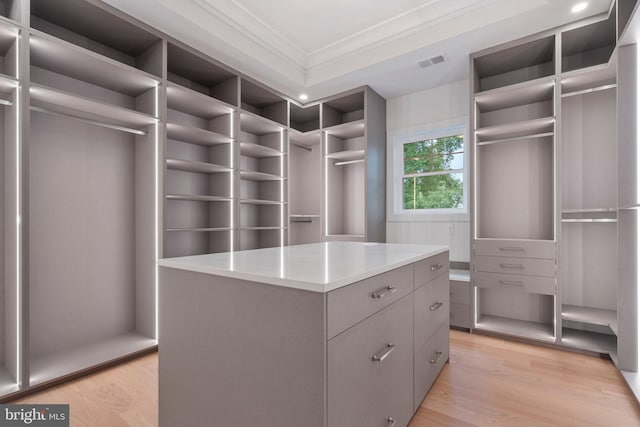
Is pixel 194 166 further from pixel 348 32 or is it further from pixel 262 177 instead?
pixel 348 32

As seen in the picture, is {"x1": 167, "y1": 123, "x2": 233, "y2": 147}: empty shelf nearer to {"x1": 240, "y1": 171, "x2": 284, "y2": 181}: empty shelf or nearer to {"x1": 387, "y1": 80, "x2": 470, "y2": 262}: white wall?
{"x1": 240, "y1": 171, "x2": 284, "y2": 181}: empty shelf

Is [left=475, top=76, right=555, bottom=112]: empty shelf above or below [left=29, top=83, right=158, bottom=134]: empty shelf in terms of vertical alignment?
above

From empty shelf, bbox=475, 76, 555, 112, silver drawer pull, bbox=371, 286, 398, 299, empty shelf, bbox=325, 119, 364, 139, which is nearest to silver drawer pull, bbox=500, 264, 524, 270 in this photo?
empty shelf, bbox=475, 76, 555, 112

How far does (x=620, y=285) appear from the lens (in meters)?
2.12

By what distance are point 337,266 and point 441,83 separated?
3.29 m

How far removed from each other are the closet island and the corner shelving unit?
1387 mm

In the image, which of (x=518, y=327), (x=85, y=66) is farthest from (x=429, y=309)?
(x=85, y=66)

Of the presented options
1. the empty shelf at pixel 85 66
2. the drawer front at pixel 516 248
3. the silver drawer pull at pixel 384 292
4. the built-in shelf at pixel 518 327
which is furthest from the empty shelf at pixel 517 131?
the empty shelf at pixel 85 66

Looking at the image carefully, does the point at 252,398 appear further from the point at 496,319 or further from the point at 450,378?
the point at 496,319

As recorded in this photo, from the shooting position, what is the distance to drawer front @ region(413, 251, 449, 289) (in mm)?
1674

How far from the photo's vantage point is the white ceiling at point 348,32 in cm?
248

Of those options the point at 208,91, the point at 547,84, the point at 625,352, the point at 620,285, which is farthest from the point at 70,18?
the point at 625,352

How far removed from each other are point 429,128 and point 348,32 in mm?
1479

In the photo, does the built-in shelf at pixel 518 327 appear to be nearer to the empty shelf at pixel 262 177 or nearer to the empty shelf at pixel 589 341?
the empty shelf at pixel 589 341
